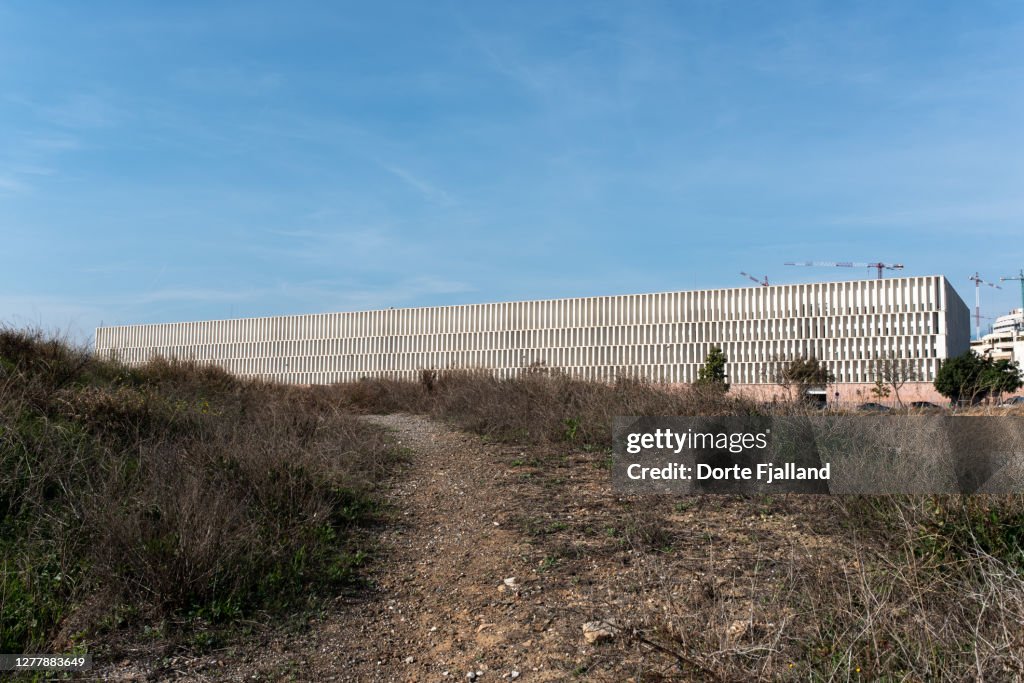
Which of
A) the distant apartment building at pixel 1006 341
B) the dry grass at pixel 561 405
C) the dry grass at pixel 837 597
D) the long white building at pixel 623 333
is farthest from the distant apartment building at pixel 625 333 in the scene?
the dry grass at pixel 837 597

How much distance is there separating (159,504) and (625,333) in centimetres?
6828

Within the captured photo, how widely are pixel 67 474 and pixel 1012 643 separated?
7.25m

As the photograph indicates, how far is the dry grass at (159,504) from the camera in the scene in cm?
551

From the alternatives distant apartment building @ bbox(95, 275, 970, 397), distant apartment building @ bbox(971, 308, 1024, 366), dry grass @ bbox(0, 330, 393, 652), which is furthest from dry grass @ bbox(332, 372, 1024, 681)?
distant apartment building @ bbox(971, 308, 1024, 366)

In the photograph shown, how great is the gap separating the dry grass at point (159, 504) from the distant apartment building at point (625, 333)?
1747 inches

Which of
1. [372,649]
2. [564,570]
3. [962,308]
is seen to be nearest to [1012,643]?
[564,570]

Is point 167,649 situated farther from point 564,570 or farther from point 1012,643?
point 1012,643

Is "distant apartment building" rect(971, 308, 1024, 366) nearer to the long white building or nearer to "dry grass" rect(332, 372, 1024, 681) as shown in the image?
the long white building

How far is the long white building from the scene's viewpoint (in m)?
63.2

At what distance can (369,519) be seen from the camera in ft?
24.5

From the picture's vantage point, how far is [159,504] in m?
6.58

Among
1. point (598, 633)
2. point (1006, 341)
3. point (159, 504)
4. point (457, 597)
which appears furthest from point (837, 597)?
point (1006, 341)

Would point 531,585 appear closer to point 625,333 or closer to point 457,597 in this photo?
point 457,597

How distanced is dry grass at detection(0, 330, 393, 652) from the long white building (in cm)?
4434
